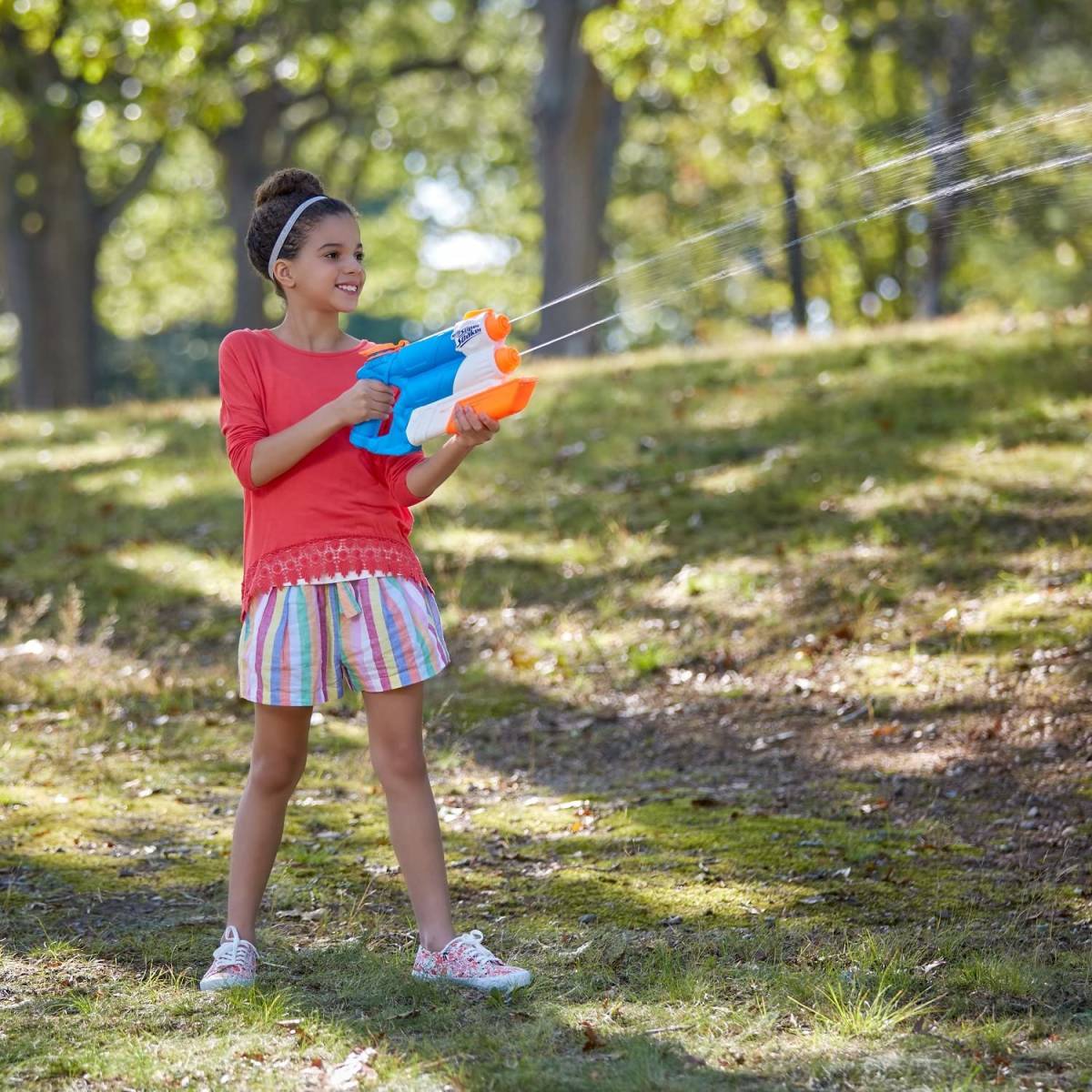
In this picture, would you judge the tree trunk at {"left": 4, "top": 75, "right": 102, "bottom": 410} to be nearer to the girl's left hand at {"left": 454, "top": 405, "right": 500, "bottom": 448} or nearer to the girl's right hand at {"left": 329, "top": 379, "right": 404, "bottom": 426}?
the girl's right hand at {"left": 329, "top": 379, "right": 404, "bottom": 426}

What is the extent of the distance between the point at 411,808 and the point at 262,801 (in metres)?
0.40

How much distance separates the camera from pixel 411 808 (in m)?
3.54

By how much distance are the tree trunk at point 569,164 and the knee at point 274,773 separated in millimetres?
13215

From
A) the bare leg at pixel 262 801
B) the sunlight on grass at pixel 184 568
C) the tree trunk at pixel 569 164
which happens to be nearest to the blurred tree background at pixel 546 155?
the tree trunk at pixel 569 164

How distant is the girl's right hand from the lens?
134 inches

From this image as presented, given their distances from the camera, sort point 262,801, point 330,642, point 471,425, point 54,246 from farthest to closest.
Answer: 1. point 54,246
2. point 262,801
3. point 330,642
4. point 471,425

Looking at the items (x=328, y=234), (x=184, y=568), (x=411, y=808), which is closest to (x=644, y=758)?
(x=411, y=808)

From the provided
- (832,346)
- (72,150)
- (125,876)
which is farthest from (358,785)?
(72,150)

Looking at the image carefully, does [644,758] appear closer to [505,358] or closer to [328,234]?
[505,358]

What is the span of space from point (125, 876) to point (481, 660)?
295 centimetres

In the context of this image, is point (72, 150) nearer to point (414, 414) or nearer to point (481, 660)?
point (481, 660)

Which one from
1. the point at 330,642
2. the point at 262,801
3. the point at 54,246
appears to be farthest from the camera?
the point at 54,246

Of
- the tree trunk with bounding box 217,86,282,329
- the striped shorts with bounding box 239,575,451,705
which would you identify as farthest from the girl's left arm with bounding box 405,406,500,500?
the tree trunk with bounding box 217,86,282,329

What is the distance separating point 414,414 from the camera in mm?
3465
